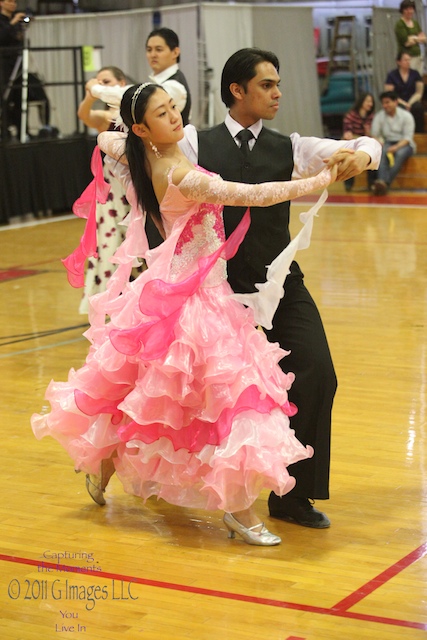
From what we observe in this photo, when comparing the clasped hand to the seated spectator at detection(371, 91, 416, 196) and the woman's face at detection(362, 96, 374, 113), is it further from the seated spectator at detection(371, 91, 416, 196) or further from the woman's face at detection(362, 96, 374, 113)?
the woman's face at detection(362, 96, 374, 113)

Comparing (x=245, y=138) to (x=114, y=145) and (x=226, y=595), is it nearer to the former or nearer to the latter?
(x=114, y=145)

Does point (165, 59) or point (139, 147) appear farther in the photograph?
point (165, 59)

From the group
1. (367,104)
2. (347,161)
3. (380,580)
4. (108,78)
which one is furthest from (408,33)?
(380,580)

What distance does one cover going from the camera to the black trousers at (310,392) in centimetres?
340

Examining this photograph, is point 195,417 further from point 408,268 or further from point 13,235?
point 13,235

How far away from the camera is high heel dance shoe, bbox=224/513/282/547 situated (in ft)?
10.6

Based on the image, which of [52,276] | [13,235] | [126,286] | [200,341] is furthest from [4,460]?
[13,235]

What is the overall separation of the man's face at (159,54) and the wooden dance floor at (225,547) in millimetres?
1686

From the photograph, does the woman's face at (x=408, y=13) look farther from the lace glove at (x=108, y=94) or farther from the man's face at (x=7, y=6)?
the lace glove at (x=108, y=94)

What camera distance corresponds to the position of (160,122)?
3.29m

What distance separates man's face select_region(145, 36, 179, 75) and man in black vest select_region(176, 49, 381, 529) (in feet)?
8.79

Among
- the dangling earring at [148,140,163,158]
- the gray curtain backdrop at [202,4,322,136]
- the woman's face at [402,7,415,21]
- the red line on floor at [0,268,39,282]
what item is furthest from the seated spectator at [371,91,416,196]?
the dangling earring at [148,140,163,158]

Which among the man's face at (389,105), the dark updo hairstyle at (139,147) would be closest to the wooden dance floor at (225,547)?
the dark updo hairstyle at (139,147)

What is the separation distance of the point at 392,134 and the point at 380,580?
34.3 ft
